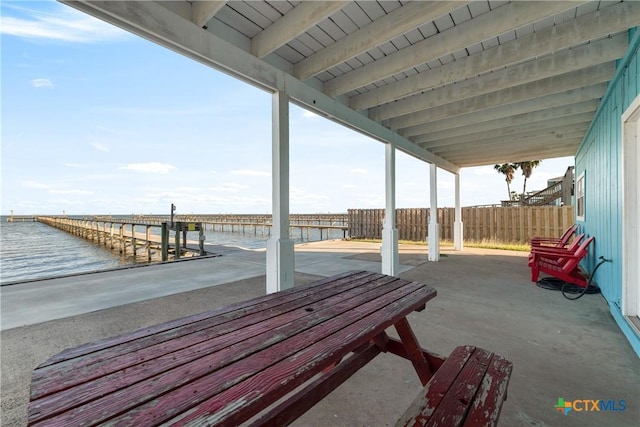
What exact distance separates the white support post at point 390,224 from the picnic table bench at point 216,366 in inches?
137

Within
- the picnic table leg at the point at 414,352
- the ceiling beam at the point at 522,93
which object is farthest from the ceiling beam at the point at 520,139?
the picnic table leg at the point at 414,352

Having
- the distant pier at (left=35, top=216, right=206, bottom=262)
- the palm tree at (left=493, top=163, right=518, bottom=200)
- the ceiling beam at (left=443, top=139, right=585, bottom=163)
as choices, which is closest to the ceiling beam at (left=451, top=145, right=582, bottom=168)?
the ceiling beam at (left=443, top=139, right=585, bottom=163)

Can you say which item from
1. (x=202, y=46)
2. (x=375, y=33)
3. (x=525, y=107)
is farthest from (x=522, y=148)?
(x=202, y=46)

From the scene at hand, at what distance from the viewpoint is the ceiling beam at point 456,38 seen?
7.60 ft

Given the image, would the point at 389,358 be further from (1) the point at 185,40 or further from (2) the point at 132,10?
(2) the point at 132,10

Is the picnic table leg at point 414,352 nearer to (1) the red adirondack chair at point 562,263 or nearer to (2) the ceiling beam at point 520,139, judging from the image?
(1) the red adirondack chair at point 562,263

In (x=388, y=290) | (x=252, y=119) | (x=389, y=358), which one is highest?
(x=252, y=119)

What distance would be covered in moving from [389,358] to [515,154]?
25.1ft

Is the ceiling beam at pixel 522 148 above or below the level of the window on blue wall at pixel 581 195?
above

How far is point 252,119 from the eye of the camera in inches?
353

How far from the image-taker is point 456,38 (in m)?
2.72

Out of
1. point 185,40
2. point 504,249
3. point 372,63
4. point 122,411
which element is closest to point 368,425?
point 122,411

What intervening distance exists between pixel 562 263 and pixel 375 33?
4.83m

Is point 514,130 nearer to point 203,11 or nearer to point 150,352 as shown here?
point 203,11
